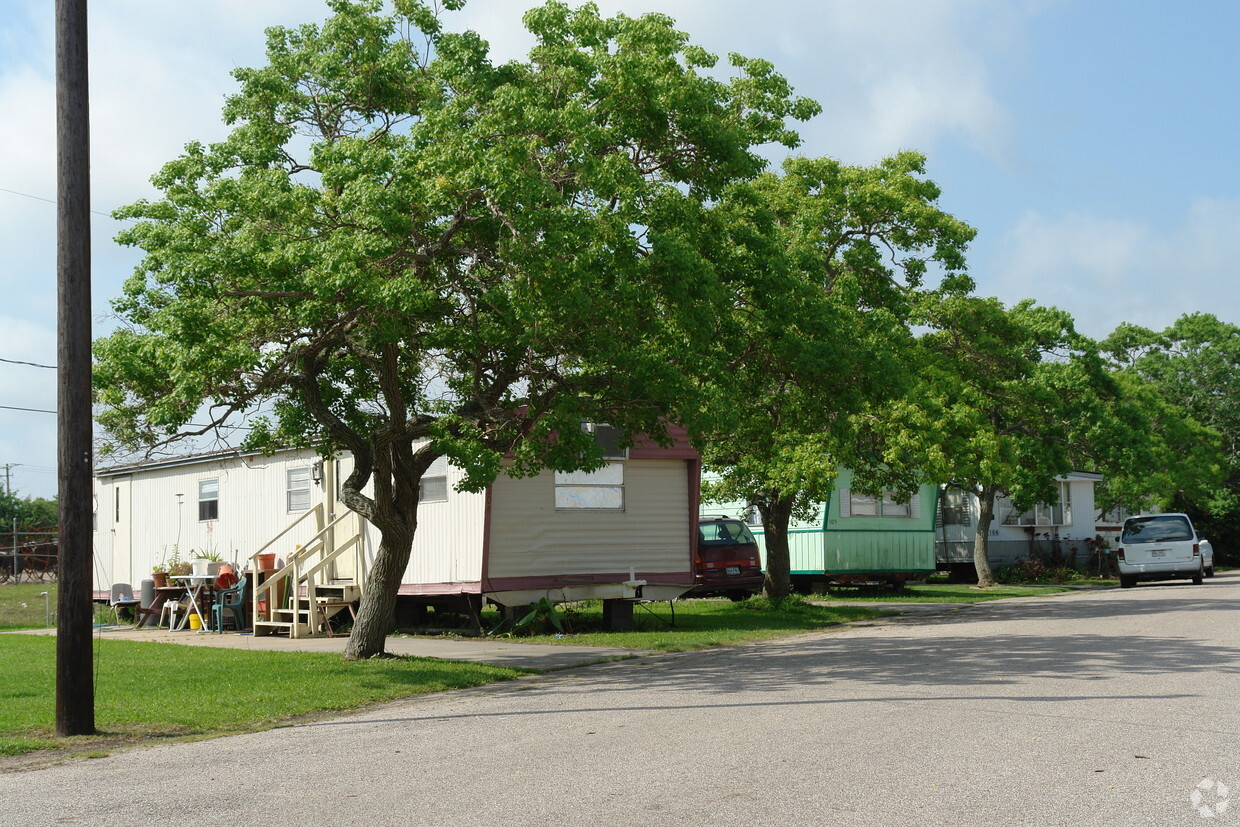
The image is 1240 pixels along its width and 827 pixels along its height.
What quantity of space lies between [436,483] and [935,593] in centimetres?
1508

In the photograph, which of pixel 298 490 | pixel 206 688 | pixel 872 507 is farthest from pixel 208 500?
pixel 872 507

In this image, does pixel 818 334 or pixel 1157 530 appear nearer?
pixel 818 334

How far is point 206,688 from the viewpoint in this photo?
40.8ft

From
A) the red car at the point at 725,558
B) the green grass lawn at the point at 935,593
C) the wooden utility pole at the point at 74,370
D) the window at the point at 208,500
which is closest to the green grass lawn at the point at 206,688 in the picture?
the wooden utility pole at the point at 74,370

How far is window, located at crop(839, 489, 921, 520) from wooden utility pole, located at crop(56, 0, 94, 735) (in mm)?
20863

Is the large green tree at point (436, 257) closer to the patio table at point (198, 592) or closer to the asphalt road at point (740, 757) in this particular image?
the asphalt road at point (740, 757)

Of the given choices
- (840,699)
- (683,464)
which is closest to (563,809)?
(840,699)

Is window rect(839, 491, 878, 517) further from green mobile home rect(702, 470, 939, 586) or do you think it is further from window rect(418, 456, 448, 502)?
window rect(418, 456, 448, 502)

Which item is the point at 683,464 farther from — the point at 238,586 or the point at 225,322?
the point at 225,322

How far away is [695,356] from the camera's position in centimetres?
1408

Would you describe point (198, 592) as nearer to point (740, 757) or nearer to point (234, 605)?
point (234, 605)

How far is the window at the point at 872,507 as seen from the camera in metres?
28.4

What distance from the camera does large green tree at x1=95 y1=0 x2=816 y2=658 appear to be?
38.5ft

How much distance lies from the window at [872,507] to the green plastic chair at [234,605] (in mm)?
13971
